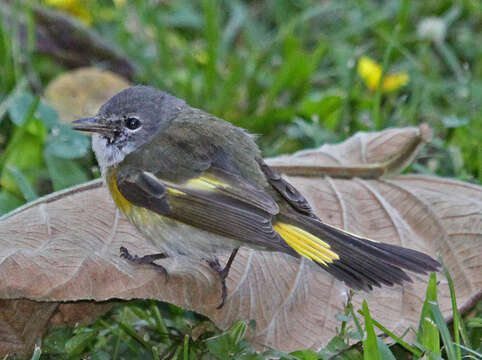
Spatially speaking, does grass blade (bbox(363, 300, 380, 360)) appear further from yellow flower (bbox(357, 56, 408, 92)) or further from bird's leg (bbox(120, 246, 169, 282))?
yellow flower (bbox(357, 56, 408, 92))

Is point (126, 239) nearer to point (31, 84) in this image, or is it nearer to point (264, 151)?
point (264, 151)

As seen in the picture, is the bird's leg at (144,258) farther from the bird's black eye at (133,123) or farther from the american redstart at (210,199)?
the bird's black eye at (133,123)

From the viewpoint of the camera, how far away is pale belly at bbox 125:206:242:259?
10.0 ft

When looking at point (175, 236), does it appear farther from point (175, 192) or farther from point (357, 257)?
point (357, 257)

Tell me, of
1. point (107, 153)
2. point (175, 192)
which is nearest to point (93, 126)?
point (107, 153)

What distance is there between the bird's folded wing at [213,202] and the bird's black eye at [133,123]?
0.33 m

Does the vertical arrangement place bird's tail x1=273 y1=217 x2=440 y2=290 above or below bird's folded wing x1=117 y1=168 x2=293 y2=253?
above

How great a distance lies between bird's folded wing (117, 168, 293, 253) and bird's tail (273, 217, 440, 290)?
14cm

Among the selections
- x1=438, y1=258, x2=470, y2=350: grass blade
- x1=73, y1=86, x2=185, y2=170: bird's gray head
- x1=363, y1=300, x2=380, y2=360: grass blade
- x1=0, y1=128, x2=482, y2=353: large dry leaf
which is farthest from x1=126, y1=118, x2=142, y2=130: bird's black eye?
x1=438, y1=258, x2=470, y2=350: grass blade

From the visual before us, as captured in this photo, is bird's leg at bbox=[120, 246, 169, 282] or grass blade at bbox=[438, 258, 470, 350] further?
bird's leg at bbox=[120, 246, 169, 282]

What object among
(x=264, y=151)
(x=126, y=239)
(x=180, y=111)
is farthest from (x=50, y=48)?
(x=126, y=239)

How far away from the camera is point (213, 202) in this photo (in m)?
3.00

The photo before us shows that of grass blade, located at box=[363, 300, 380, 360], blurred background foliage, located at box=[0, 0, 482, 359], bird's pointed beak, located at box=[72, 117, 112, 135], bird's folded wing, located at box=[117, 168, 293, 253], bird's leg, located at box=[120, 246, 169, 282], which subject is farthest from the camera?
blurred background foliage, located at box=[0, 0, 482, 359]

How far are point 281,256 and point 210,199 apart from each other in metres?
0.56
